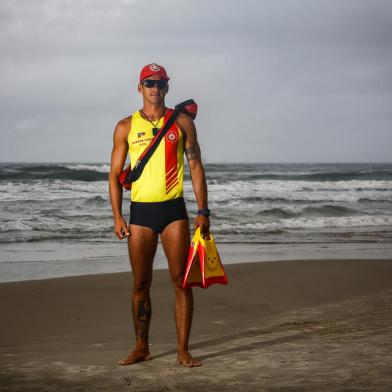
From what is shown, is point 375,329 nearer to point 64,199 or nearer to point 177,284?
point 177,284

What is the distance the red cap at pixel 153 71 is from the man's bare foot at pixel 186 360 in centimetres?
180

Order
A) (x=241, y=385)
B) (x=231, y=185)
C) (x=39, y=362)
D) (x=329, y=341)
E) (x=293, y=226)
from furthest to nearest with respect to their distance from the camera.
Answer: (x=231, y=185)
(x=293, y=226)
(x=329, y=341)
(x=39, y=362)
(x=241, y=385)

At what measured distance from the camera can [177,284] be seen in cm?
427

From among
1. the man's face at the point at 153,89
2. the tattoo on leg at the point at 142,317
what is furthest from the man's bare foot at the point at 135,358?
the man's face at the point at 153,89

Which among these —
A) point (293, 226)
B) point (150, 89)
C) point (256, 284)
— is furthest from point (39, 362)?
point (293, 226)

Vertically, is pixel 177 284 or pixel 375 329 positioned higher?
pixel 177 284

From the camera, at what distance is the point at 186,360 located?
404 centimetres

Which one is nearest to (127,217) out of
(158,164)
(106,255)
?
(106,255)

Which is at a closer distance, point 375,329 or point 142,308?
point 142,308

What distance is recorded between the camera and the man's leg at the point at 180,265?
4227 mm

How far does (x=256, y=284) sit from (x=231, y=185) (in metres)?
27.4

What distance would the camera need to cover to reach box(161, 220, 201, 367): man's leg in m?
4.23

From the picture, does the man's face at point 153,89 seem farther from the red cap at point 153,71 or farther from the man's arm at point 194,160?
the man's arm at point 194,160

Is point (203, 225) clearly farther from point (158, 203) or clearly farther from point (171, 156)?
point (171, 156)
